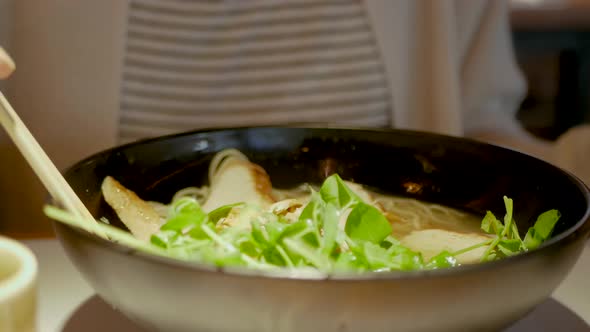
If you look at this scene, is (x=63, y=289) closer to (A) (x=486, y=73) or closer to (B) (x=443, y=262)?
(B) (x=443, y=262)

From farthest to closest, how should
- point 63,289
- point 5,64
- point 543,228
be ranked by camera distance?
point 63,289 < point 543,228 < point 5,64

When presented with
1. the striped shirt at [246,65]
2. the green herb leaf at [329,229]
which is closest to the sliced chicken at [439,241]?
the green herb leaf at [329,229]

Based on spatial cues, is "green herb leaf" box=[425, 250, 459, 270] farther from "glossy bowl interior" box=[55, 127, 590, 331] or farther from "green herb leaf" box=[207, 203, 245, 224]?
"green herb leaf" box=[207, 203, 245, 224]

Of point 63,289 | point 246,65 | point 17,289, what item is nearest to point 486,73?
point 246,65

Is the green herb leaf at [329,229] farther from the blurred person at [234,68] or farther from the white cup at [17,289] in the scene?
the blurred person at [234,68]

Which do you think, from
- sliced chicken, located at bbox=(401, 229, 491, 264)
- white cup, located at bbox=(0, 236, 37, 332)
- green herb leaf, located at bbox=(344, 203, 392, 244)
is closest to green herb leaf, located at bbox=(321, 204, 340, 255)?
green herb leaf, located at bbox=(344, 203, 392, 244)

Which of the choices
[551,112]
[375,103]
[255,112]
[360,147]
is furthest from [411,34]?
[551,112]
